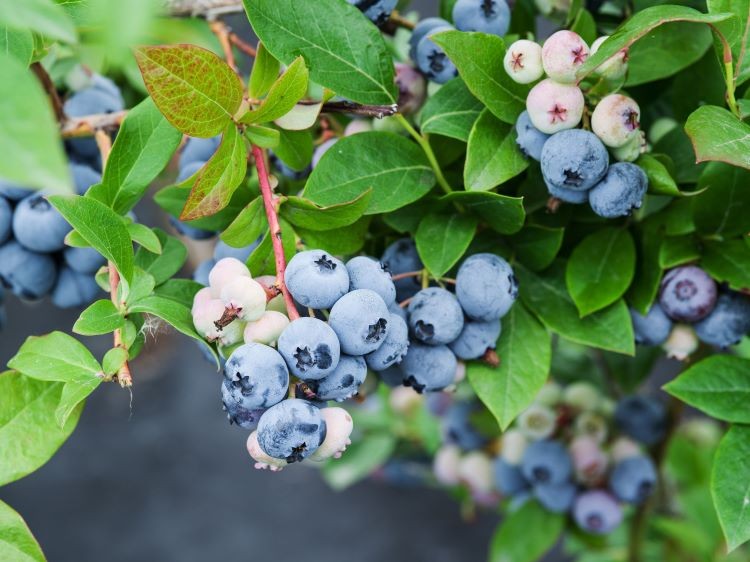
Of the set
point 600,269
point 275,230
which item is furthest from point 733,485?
point 275,230

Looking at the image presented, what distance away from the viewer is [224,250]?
738 mm

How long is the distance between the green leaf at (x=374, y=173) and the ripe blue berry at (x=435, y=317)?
80mm

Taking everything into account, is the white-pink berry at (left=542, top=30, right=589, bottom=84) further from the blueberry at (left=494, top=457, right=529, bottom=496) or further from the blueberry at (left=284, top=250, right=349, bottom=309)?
the blueberry at (left=494, top=457, right=529, bottom=496)

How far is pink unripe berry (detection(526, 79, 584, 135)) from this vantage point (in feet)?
2.08

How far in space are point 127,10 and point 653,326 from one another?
628 millimetres

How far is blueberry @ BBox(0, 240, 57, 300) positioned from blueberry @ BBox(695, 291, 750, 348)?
643mm

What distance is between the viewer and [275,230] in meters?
0.61

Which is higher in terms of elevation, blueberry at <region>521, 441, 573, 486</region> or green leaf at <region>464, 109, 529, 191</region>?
green leaf at <region>464, 109, 529, 191</region>

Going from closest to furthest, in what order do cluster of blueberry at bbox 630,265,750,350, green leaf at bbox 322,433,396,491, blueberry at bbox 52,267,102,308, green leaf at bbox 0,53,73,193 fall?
green leaf at bbox 0,53,73,193, cluster of blueberry at bbox 630,265,750,350, blueberry at bbox 52,267,102,308, green leaf at bbox 322,433,396,491

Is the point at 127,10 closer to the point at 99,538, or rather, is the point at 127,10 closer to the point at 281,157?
the point at 281,157

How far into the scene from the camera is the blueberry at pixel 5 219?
816 millimetres

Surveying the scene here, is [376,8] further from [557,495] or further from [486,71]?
[557,495]

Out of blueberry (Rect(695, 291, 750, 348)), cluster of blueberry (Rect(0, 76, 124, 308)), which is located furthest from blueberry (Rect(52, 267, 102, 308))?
blueberry (Rect(695, 291, 750, 348))

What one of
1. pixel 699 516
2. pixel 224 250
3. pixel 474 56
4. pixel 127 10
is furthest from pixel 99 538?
pixel 127 10
